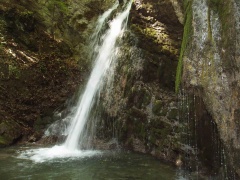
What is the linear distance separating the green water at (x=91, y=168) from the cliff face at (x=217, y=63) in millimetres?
1564

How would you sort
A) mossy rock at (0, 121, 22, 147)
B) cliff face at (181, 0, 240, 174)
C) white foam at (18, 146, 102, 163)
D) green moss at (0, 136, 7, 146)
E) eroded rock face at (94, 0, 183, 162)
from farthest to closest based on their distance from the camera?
mossy rock at (0, 121, 22, 147)
green moss at (0, 136, 7, 146)
eroded rock face at (94, 0, 183, 162)
white foam at (18, 146, 102, 163)
cliff face at (181, 0, 240, 174)

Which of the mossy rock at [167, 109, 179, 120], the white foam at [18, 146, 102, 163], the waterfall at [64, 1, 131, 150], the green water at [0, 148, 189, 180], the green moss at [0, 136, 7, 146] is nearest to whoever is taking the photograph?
the green water at [0, 148, 189, 180]

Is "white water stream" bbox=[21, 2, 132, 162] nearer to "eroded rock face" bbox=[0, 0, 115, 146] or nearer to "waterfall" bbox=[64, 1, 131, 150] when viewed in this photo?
"waterfall" bbox=[64, 1, 131, 150]

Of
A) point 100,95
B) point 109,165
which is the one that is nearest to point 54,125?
point 100,95

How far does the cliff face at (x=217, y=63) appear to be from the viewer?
5010 mm

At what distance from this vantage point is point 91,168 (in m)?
5.84

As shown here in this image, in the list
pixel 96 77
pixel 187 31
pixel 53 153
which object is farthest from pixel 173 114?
pixel 53 153

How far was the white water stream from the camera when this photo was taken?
7.02m

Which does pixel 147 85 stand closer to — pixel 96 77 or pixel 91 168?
pixel 96 77

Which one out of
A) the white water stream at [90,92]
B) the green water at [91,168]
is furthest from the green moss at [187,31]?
the white water stream at [90,92]

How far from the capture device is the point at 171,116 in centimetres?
699

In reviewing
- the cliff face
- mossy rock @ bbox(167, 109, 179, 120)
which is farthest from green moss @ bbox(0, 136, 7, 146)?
the cliff face

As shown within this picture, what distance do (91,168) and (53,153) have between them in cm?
167

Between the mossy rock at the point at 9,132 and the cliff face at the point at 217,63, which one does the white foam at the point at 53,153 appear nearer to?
the mossy rock at the point at 9,132
